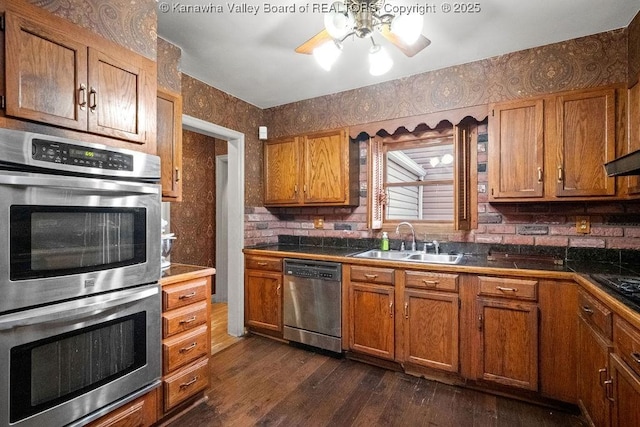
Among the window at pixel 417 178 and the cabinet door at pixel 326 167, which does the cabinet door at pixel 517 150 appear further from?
the cabinet door at pixel 326 167

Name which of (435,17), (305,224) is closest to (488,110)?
(435,17)

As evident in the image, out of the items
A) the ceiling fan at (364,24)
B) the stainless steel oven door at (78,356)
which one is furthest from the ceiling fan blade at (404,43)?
the stainless steel oven door at (78,356)

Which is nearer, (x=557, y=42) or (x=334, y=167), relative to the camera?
(x=557, y=42)

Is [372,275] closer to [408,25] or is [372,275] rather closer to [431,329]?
[431,329]

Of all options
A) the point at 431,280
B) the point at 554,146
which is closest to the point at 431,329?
the point at 431,280

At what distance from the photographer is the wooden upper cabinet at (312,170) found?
10.4 ft

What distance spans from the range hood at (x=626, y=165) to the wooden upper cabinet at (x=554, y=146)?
78 cm

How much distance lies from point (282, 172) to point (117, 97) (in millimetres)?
2004

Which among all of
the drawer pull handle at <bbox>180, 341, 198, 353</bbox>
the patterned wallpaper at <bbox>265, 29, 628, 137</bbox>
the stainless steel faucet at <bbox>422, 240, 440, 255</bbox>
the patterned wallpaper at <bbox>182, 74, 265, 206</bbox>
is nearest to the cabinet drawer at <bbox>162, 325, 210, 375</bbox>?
the drawer pull handle at <bbox>180, 341, 198, 353</bbox>

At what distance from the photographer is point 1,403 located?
1.17m

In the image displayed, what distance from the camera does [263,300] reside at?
316 cm

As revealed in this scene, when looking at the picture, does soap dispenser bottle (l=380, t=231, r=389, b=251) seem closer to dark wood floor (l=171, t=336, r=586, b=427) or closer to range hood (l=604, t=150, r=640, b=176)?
dark wood floor (l=171, t=336, r=586, b=427)

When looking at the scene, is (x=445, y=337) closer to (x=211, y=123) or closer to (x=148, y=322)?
(x=148, y=322)

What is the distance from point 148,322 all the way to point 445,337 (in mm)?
1988
